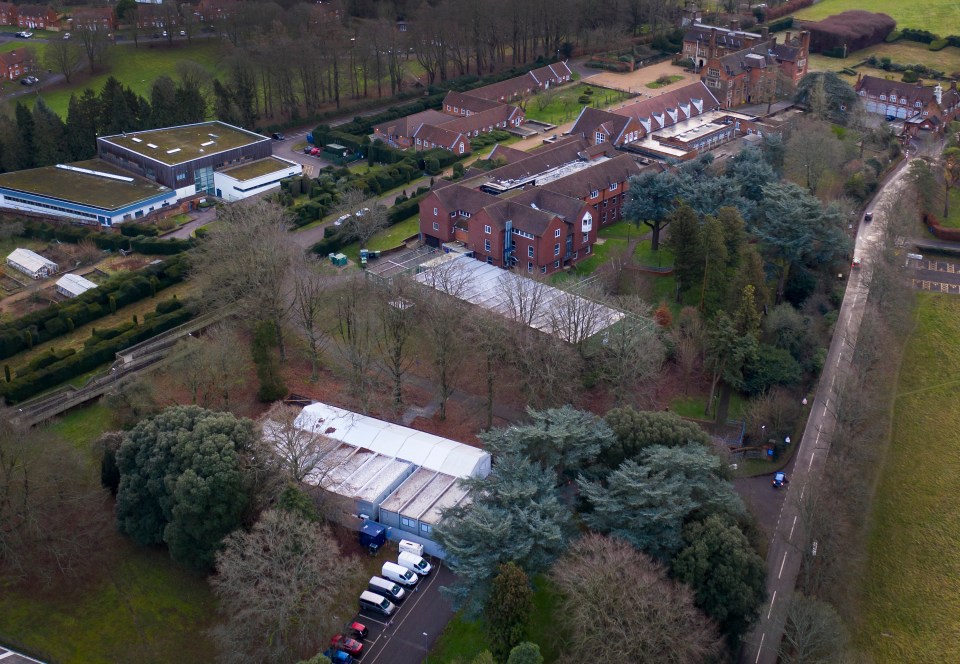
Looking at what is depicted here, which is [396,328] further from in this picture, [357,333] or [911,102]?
[911,102]

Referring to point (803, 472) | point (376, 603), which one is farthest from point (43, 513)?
point (803, 472)

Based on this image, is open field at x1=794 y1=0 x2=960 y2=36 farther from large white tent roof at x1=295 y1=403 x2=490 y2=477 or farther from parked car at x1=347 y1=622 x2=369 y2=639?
parked car at x1=347 y1=622 x2=369 y2=639

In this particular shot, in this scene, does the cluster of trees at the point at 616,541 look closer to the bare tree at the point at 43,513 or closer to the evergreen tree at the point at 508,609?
the evergreen tree at the point at 508,609

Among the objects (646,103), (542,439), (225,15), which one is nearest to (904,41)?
(646,103)

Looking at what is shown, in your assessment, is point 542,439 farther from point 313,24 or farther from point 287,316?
point 313,24

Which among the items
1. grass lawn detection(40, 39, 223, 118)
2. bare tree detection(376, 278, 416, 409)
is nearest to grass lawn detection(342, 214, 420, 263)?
bare tree detection(376, 278, 416, 409)
